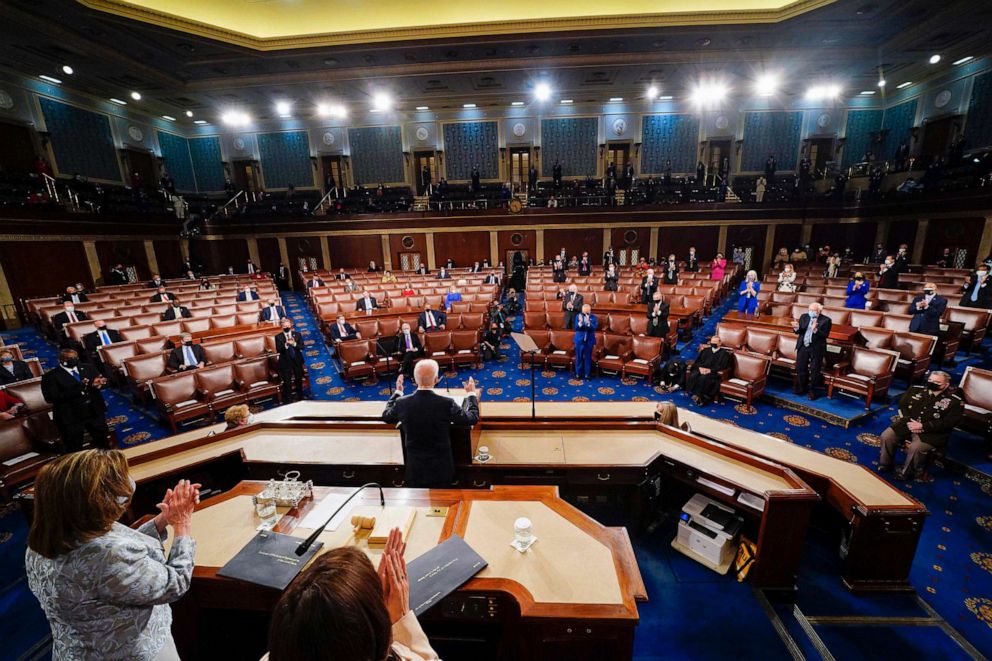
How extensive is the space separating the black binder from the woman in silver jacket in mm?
443

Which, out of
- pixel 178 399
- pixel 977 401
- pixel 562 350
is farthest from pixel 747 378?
pixel 178 399

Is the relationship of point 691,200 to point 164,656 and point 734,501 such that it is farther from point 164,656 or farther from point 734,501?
point 164,656

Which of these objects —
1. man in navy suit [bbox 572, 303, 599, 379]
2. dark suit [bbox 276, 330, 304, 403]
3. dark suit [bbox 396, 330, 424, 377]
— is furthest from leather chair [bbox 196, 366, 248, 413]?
man in navy suit [bbox 572, 303, 599, 379]

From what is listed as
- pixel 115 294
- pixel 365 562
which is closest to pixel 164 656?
pixel 365 562

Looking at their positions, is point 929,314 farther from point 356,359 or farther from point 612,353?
point 356,359

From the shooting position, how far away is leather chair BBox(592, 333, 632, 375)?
314 inches

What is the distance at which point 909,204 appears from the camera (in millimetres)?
14906

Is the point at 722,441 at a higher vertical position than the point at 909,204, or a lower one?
lower

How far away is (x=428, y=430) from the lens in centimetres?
315

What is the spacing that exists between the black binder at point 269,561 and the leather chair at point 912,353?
346 inches

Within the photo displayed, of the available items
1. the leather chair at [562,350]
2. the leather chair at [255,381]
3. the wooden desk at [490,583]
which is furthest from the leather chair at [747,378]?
the leather chair at [255,381]

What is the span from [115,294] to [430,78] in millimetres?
13121

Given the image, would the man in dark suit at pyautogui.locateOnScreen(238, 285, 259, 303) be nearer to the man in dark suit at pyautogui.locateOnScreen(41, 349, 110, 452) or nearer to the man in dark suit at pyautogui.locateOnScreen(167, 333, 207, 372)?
the man in dark suit at pyautogui.locateOnScreen(167, 333, 207, 372)

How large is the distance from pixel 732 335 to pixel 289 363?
8.15 m
